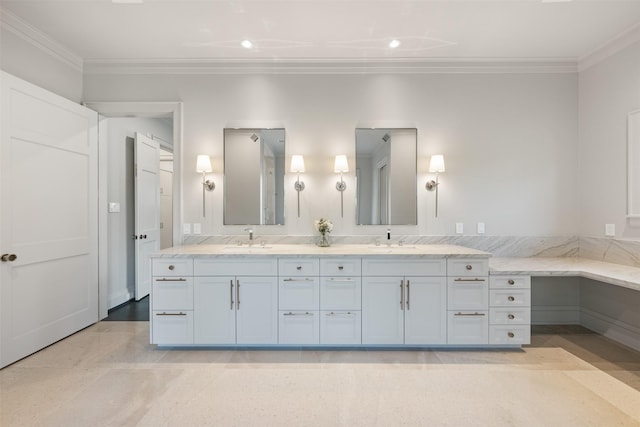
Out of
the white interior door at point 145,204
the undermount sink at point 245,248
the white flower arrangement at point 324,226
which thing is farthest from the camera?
the white interior door at point 145,204

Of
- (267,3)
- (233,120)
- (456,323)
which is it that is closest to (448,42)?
(267,3)

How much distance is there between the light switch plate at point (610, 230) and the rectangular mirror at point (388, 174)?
179cm

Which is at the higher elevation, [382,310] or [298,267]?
[298,267]

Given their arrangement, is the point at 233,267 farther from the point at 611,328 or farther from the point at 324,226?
the point at 611,328

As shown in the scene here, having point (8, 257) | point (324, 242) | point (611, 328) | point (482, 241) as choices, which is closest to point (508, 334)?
point (482, 241)

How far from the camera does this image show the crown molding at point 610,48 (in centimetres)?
290

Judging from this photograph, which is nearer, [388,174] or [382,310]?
[382,310]

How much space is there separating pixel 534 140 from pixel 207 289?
363cm

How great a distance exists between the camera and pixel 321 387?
2295mm

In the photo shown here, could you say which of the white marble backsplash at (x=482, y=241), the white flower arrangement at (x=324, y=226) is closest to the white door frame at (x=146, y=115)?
the white marble backsplash at (x=482, y=241)

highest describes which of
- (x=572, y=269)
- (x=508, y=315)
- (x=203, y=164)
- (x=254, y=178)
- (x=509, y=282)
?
(x=203, y=164)

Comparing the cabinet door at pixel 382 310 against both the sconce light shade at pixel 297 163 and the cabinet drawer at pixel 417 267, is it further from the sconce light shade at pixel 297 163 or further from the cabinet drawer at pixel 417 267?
the sconce light shade at pixel 297 163

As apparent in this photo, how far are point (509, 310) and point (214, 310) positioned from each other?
2.56 meters

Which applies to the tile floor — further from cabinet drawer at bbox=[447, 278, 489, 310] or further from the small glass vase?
the small glass vase
